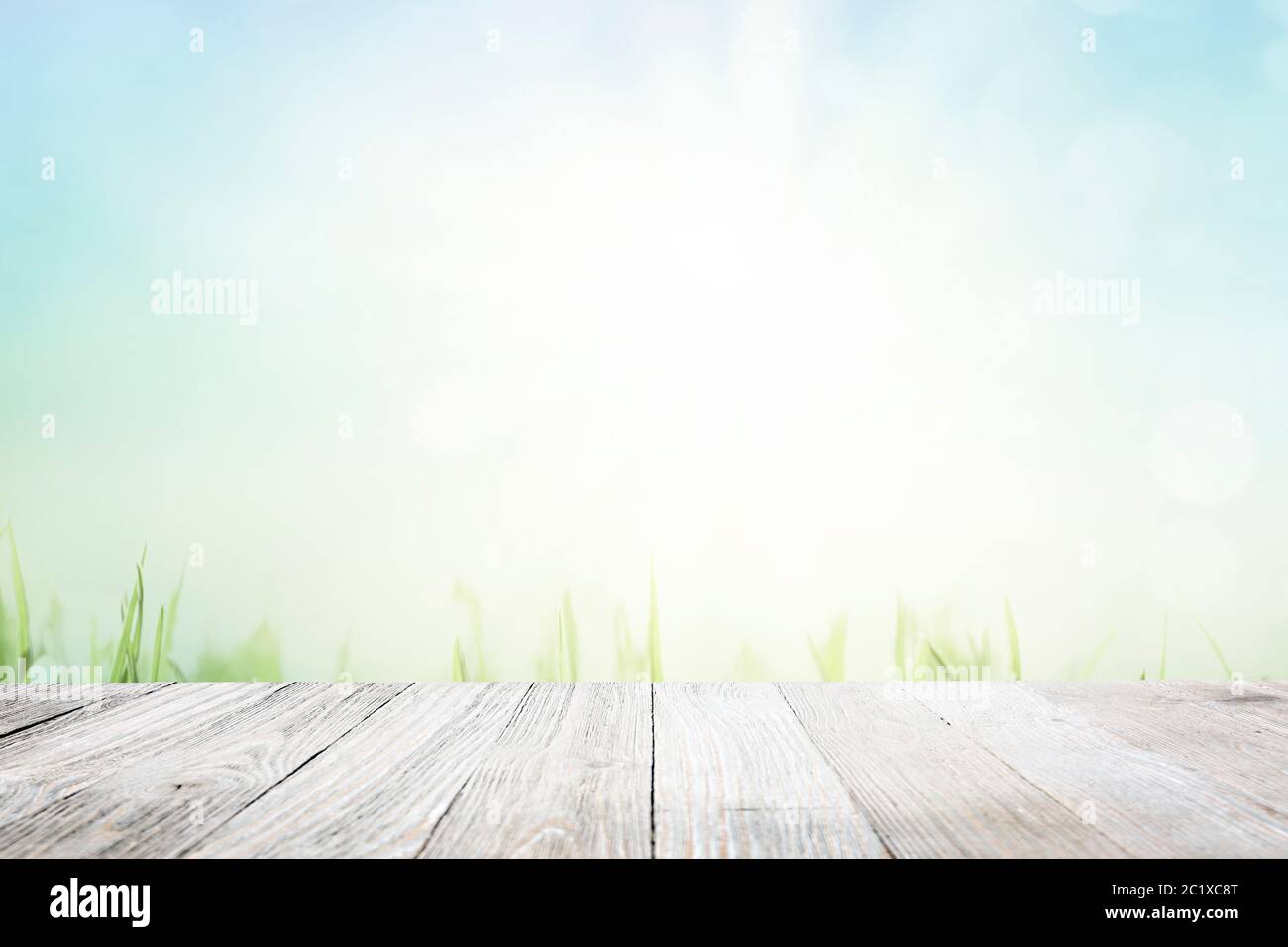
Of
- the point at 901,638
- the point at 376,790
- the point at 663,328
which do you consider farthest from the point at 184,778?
the point at 901,638

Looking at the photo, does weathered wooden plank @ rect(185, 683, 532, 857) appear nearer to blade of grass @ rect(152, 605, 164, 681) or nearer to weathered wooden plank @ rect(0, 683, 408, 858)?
weathered wooden plank @ rect(0, 683, 408, 858)

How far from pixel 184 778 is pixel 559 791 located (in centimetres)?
42

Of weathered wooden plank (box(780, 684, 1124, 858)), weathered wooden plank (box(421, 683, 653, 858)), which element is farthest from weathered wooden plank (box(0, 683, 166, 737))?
weathered wooden plank (box(780, 684, 1124, 858))

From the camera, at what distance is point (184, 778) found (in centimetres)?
95

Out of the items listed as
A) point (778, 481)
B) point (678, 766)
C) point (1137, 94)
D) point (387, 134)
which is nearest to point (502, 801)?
point (678, 766)

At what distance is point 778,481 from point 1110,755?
3.05 feet

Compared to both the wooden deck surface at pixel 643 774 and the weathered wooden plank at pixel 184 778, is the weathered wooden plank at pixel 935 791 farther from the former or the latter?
the weathered wooden plank at pixel 184 778

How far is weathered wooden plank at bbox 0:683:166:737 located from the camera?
127 centimetres

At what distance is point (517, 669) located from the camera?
184 cm

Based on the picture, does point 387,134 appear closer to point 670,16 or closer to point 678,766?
point 670,16

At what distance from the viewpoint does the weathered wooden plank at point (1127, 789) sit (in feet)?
2.52

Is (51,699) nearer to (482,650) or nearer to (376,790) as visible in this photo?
(482,650)

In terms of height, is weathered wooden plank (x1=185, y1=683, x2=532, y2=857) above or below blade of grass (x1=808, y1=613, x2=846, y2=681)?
above

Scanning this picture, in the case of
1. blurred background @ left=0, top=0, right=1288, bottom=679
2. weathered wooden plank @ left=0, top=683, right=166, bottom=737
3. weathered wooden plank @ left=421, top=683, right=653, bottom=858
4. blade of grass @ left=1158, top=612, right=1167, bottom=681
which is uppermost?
blurred background @ left=0, top=0, right=1288, bottom=679
